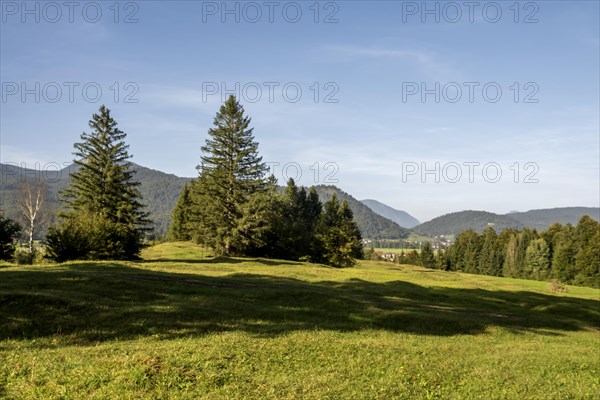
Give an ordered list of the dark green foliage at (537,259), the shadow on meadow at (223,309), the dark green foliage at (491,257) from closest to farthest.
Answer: the shadow on meadow at (223,309), the dark green foliage at (537,259), the dark green foliage at (491,257)

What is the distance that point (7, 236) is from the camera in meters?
36.6

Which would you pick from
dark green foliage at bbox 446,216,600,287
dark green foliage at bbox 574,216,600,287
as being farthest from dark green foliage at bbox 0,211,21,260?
dark green foliage at bbox 446,216,600,287

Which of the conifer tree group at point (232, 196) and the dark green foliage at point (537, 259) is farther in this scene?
the dark green foliage at point (537, 259)

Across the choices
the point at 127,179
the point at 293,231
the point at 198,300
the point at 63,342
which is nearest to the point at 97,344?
the point at 63,342

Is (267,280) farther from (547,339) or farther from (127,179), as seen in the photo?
(127,179)

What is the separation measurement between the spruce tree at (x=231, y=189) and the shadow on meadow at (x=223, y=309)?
22818 mm

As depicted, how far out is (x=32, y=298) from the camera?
1705cm

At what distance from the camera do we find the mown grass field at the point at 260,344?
9938 mm

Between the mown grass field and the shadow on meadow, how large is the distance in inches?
3.8

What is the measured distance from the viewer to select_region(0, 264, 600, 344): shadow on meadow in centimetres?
1557

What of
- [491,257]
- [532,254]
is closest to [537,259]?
[532,254]

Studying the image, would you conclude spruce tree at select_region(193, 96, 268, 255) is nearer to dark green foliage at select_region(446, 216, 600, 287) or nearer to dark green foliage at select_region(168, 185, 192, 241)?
dark green foliage at select_region(168, 185, 192, 241)

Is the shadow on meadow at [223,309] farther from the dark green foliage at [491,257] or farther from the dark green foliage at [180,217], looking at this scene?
the dark green foliage at [491,257]

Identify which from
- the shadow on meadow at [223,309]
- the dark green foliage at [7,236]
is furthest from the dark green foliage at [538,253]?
the dark green foliage at [7,236]
